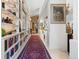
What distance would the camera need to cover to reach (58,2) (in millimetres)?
7875

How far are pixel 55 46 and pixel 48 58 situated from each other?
7.94ft

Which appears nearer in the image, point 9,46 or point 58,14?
point 9,46

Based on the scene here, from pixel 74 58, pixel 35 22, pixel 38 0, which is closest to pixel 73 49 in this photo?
pixel 74 58

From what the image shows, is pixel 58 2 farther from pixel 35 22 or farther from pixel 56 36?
pixel 35 22

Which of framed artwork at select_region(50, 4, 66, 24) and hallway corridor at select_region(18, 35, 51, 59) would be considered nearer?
hallway corridor at select_region(18, 35, 51, 59)

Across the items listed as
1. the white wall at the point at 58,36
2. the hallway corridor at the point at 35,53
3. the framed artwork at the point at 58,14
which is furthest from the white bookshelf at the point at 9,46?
the framed artwork at the point at 58,14

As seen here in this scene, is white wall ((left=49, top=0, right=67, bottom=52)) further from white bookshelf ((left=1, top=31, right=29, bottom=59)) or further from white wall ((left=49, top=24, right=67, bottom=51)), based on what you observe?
white bookshelf ((left=1, top=31, right=29, bottom=59))

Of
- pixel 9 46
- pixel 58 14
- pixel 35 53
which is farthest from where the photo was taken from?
pixel 58 14

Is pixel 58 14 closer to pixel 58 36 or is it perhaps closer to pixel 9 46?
pixel 58 36

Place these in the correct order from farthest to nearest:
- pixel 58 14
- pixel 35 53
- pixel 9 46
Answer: pixel 58 14 → pixel 35 53 → pixel 9 46

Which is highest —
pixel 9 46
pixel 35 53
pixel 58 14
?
pixel 58 14

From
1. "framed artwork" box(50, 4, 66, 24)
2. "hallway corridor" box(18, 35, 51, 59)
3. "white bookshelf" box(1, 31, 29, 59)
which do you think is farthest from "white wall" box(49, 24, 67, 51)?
"white bookshelf" box(1, 31, 29, 59)

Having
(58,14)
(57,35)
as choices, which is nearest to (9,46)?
(57,35)

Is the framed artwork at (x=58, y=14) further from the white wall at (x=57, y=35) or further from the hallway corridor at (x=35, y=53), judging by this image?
the hallway corridor at (x=35, y=53)
